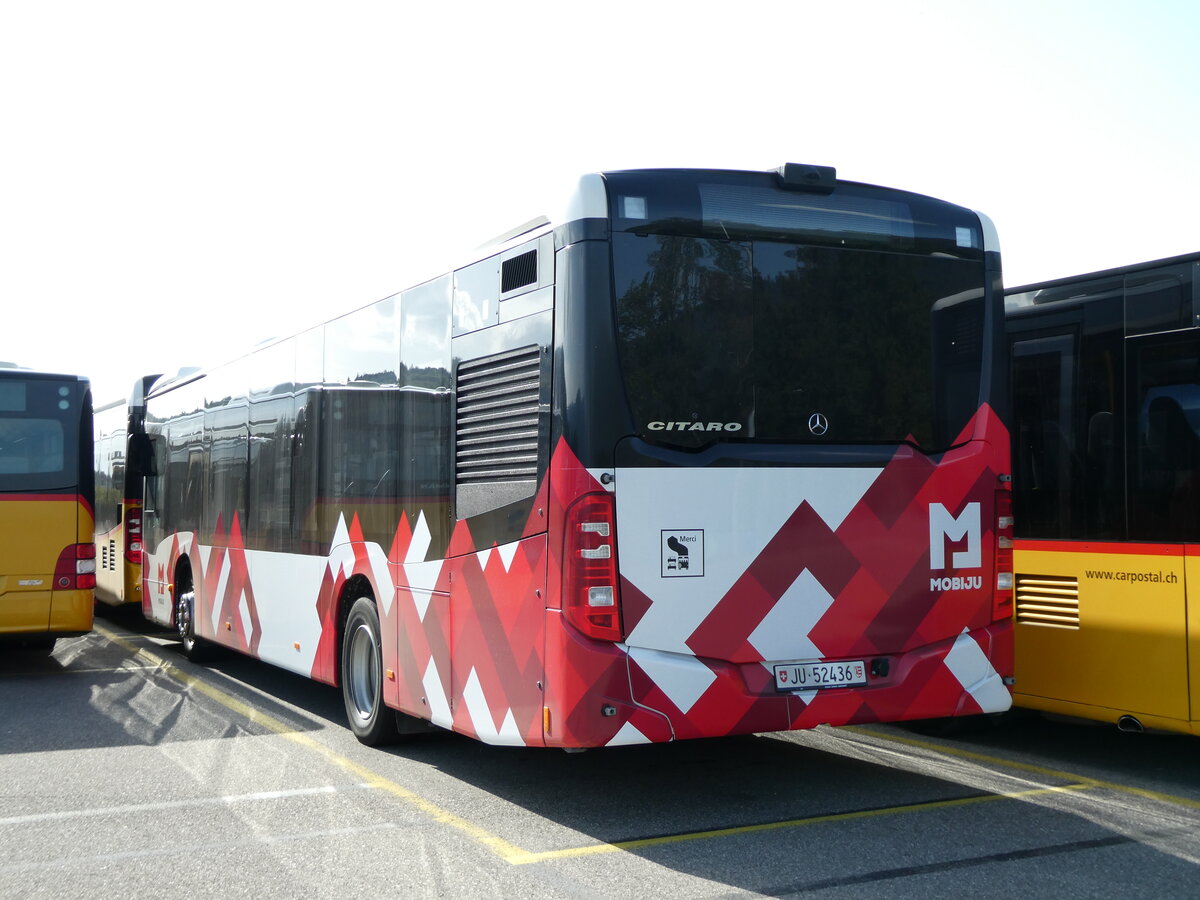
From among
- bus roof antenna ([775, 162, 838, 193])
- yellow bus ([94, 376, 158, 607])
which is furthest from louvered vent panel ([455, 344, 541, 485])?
yellow bus ([94, 376, 158, 607])

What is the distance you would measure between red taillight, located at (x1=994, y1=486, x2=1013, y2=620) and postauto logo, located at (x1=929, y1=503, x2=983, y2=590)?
0.49 ft

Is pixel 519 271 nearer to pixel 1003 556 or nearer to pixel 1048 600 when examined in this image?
pixel 1003 556

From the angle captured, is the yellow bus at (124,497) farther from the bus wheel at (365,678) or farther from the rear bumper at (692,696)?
the rear bumper at (692,696)

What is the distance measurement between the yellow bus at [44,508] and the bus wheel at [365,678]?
553 cm

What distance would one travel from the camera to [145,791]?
23.6 feet

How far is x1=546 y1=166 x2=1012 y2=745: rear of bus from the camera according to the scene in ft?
19.6

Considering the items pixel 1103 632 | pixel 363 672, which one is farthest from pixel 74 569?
pixel 1103 632

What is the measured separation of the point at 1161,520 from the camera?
23.5ft

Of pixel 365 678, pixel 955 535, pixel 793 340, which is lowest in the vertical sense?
pixel 365 678

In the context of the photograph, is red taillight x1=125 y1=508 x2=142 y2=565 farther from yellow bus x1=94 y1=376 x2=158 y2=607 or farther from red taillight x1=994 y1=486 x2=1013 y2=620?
red taillight x1=994 y1=486 x2=1013 y2=620

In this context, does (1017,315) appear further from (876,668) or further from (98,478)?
(98,478)

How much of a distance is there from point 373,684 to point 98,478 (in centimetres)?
Answer: 1162

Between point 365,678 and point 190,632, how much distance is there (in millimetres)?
5614

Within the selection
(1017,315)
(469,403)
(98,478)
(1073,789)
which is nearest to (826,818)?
(1073,789)
